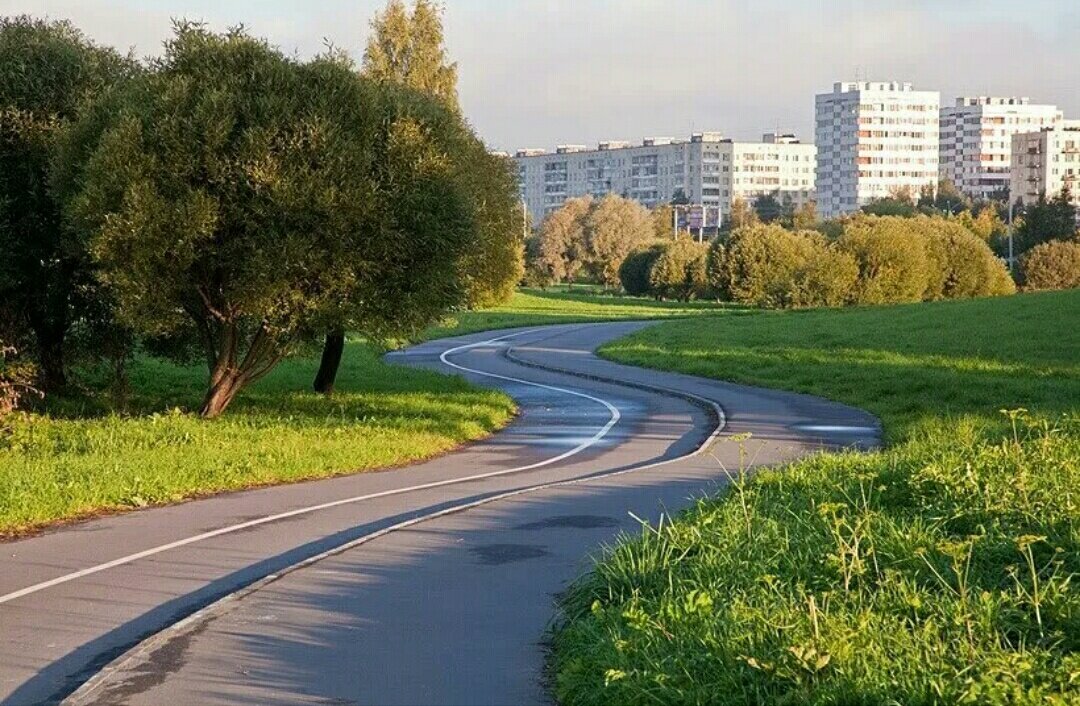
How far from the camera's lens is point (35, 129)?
81.3 feet

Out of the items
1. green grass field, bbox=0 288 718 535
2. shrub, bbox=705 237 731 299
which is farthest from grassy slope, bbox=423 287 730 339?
green grass field, bbox=0 288 718 535

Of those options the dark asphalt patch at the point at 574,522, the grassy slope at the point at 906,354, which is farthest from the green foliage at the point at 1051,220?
the dark asphalt patch at the point at 574,522

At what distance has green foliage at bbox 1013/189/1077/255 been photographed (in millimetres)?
108500

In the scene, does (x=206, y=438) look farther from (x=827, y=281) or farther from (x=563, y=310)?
(x=563, y=310)

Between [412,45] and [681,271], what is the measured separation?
6008 centimetres

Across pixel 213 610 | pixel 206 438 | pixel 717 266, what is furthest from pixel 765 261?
pixel 213 610

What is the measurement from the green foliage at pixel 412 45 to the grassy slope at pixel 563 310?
50.4ft

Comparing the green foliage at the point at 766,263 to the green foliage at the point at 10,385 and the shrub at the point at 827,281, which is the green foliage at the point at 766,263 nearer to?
the shrub at the point at 827,281

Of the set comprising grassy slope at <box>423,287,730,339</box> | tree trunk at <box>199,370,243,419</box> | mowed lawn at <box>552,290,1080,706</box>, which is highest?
mowed lawn at <box>552,290,1080,706</box>

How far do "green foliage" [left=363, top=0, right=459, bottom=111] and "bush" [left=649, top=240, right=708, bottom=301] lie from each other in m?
58.0

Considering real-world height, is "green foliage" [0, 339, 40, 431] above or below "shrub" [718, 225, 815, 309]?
below

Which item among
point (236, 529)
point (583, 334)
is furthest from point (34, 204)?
point (583, 334)

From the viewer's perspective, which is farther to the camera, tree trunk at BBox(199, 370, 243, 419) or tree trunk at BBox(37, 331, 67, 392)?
tree trunk at BBox(37, 331, 67, 392)

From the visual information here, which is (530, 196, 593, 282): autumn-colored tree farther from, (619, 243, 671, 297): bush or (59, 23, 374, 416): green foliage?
(59, 23, 374, 416): green foliage
